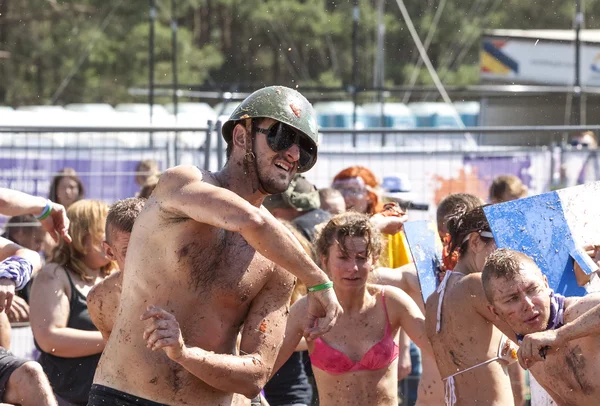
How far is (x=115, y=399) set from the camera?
346 cm

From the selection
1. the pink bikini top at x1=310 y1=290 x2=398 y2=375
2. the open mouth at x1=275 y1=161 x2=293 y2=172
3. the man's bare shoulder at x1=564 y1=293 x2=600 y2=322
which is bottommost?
the pink bikini top at x1=310 y1=290 x2=398 y2=375

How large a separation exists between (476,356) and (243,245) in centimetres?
161

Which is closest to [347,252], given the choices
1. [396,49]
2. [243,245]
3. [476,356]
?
[476,356]

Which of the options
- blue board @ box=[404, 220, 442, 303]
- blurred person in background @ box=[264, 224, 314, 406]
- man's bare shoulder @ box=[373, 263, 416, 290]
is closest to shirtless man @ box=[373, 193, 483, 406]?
man's bare shoulder @ box=[373, 263, 416, 290]

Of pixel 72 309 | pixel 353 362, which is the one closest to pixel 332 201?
pixel 72 309

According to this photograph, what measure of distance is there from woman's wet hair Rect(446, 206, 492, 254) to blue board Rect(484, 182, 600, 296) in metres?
0.28

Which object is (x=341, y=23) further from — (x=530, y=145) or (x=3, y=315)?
(x=3, y=315)

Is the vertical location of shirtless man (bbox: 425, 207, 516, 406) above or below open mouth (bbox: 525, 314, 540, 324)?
below

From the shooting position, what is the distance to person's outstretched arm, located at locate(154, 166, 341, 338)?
10.4 ft

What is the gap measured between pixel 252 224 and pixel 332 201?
4.18 meters

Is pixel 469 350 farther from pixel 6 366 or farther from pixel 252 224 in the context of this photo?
pixel 6 366

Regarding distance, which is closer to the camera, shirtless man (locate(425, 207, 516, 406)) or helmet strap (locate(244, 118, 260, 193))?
helmet strap (locate(244, 118, 260, 193))

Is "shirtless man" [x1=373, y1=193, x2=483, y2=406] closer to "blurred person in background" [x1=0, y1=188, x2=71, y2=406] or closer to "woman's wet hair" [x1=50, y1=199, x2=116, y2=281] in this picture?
"woman's wet hair" [x1=50, y1=199, x2=116, y2=281]

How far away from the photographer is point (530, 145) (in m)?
10.0
